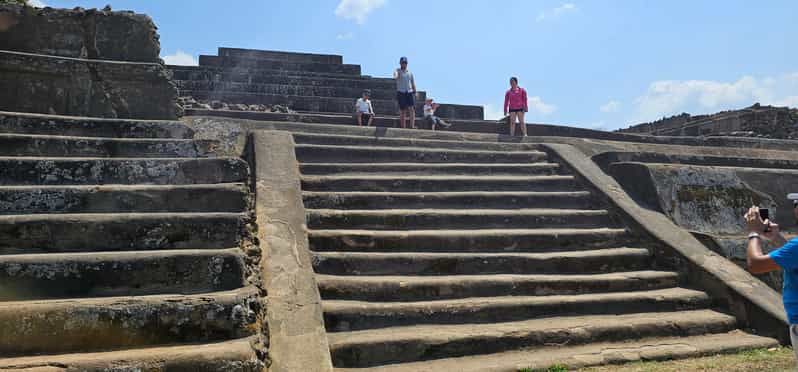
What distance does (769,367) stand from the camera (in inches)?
153

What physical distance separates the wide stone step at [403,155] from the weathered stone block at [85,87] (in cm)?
160

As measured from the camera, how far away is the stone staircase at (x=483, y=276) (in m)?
3.96

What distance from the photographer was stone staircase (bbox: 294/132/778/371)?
396 cm

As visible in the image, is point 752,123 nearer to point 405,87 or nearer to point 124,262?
point 405,87

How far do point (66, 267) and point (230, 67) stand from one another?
13351mm

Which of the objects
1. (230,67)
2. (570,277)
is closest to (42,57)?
(570,277)

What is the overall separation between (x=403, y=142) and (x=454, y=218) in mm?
2213

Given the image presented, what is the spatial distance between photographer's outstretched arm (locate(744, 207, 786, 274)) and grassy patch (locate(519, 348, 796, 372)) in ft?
4.04

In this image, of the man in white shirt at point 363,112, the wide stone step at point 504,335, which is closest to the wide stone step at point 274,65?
the man in white shirt at point 363,112

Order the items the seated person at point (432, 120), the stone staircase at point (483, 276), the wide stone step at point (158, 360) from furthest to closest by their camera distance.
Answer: the seated person at point (432, 120)
the stone staircase at point (483, 276)
the wide stone step at point (158, 360)

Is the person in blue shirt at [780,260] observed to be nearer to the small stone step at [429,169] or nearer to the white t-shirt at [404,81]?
the small stone step at [429,169]

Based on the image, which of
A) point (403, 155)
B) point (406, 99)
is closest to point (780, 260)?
point (403, 155)

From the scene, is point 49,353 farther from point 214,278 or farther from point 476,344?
point 476,344

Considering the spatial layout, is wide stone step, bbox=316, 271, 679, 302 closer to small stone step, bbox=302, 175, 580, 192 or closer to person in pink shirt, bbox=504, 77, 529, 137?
small stone step, bbox=302, 175, 580, 192
